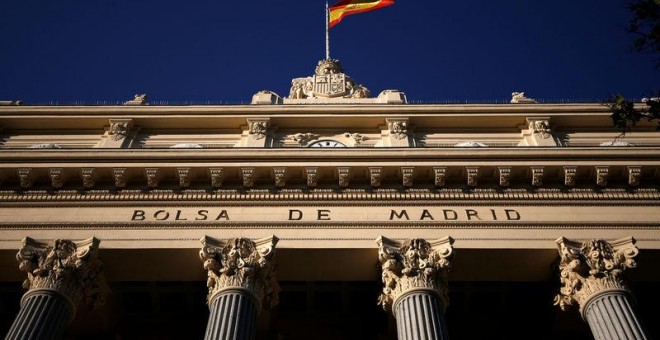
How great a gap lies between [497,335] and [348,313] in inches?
196

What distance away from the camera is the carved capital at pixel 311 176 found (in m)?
21.6

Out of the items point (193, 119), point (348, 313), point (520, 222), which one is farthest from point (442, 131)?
point (193, 119)

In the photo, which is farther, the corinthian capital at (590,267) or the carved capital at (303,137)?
the carved capital at (303,137)

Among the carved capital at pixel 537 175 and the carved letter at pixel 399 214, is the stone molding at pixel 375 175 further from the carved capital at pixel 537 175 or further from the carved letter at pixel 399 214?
the carved capital at pixel 537 175

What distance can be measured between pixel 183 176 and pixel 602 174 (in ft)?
44.1

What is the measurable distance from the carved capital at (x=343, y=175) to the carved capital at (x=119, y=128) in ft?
30.0

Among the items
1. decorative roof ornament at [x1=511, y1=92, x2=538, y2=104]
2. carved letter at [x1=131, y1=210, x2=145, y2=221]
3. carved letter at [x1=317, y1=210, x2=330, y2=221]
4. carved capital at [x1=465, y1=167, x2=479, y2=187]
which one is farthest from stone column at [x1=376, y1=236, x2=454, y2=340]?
decorative roof ornament at [x1=511, y1=92, x2=538, y2=104]

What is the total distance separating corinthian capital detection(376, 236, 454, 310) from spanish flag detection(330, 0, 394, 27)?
53.7 ft

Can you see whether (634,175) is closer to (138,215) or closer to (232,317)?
(232,317)

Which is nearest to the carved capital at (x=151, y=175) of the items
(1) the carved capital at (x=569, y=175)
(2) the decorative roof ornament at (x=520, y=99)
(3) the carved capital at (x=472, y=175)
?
(3) the carved capital at (x=472, y=175)

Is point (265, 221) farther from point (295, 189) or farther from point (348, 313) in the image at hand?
point (348, 313)

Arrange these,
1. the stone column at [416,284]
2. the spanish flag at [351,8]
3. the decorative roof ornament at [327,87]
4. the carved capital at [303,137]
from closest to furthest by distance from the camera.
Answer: the stone column at [416,284]
the carved capital at [303,137]
the decorative roof ornament at [327,87]
the spanish flag at [351,8]

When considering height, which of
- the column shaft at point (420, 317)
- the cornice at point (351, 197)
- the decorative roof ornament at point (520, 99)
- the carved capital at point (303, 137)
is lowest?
the column shaft at point (420, 317)

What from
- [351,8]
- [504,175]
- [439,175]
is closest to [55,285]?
[439,175]
